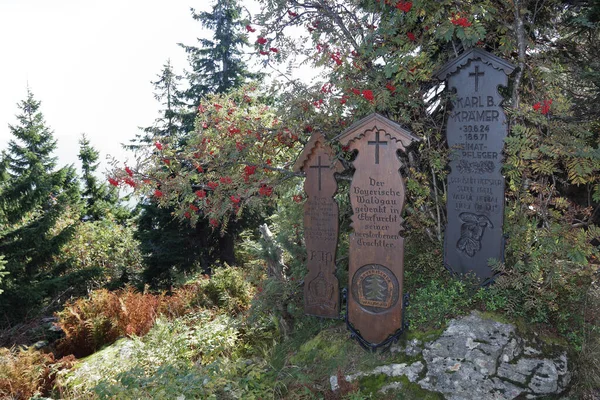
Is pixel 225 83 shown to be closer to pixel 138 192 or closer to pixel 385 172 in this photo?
pixel 138 192

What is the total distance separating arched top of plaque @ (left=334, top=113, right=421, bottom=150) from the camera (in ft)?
15.2

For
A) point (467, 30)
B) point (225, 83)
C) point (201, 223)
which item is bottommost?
point (201, 223)

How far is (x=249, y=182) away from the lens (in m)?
6.09

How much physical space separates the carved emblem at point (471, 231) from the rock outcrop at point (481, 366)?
3.39ft

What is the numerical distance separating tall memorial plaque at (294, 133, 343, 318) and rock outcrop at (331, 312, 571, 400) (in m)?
1.17

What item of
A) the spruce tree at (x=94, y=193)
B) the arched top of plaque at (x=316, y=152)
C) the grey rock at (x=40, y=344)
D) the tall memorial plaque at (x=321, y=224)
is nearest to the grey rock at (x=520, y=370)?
the tall memorial plaque at (x=321, y=224)

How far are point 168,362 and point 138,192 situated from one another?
249 centimetres

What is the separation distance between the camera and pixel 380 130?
15.6 ft

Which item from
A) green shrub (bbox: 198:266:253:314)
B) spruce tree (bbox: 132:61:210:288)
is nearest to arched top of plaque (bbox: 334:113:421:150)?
green shrub (bbox: 198:266:253:314)

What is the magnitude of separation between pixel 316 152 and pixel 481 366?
305cm

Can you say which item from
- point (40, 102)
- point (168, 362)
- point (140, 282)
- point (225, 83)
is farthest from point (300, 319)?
point (40, 102)

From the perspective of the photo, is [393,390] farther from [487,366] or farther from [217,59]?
[217,59]

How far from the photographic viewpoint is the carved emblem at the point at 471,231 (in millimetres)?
5273

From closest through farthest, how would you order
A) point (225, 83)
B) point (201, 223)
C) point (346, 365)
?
point (346, 365) < point (201, 223) < point (225, 83)
